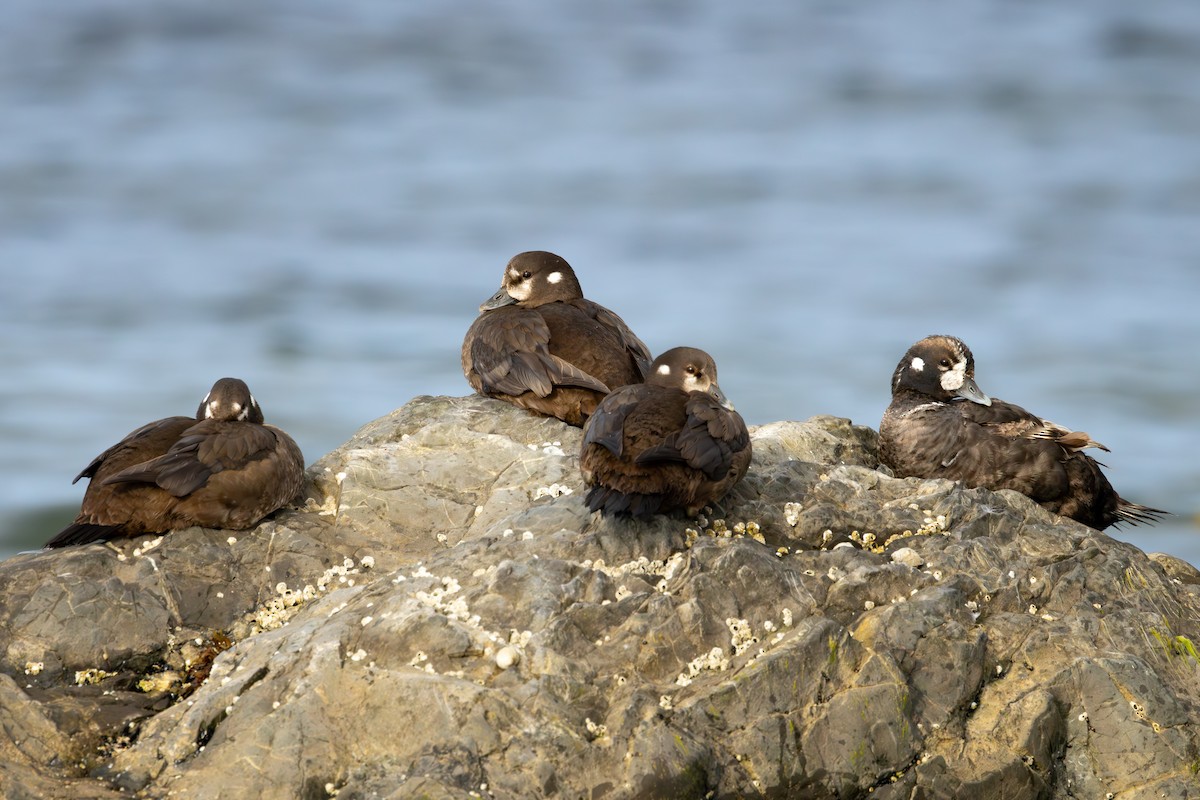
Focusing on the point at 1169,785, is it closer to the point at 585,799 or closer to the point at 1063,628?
the point at 1063,628

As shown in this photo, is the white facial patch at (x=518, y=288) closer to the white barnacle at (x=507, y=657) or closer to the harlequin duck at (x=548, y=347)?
the harlequin duck at (x=548, y=347)

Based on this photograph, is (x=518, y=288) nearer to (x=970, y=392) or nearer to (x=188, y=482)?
(x=970, y=392)

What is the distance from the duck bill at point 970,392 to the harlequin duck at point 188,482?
148 inches

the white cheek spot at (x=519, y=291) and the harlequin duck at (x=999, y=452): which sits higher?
the white cheek spot at (x=519, y=291)

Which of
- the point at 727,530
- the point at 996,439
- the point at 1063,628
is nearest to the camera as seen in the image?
the point at 1063,628

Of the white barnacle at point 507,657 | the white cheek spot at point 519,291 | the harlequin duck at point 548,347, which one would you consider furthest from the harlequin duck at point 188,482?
the white cheek spot at point 519,291

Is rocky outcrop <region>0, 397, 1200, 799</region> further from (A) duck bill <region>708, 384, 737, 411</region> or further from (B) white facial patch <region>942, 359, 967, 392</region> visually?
(B) white facial patch <region>942, 359, 967, 392</region>

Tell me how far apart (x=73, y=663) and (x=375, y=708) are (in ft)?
4.76

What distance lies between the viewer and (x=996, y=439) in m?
7.96

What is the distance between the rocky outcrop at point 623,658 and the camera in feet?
16.4

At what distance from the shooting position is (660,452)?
5.83m

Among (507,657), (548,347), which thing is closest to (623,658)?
(507,657)

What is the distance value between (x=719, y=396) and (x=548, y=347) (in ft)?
5.08

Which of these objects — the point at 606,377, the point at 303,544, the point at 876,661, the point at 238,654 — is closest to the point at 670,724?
the point at 876,661
